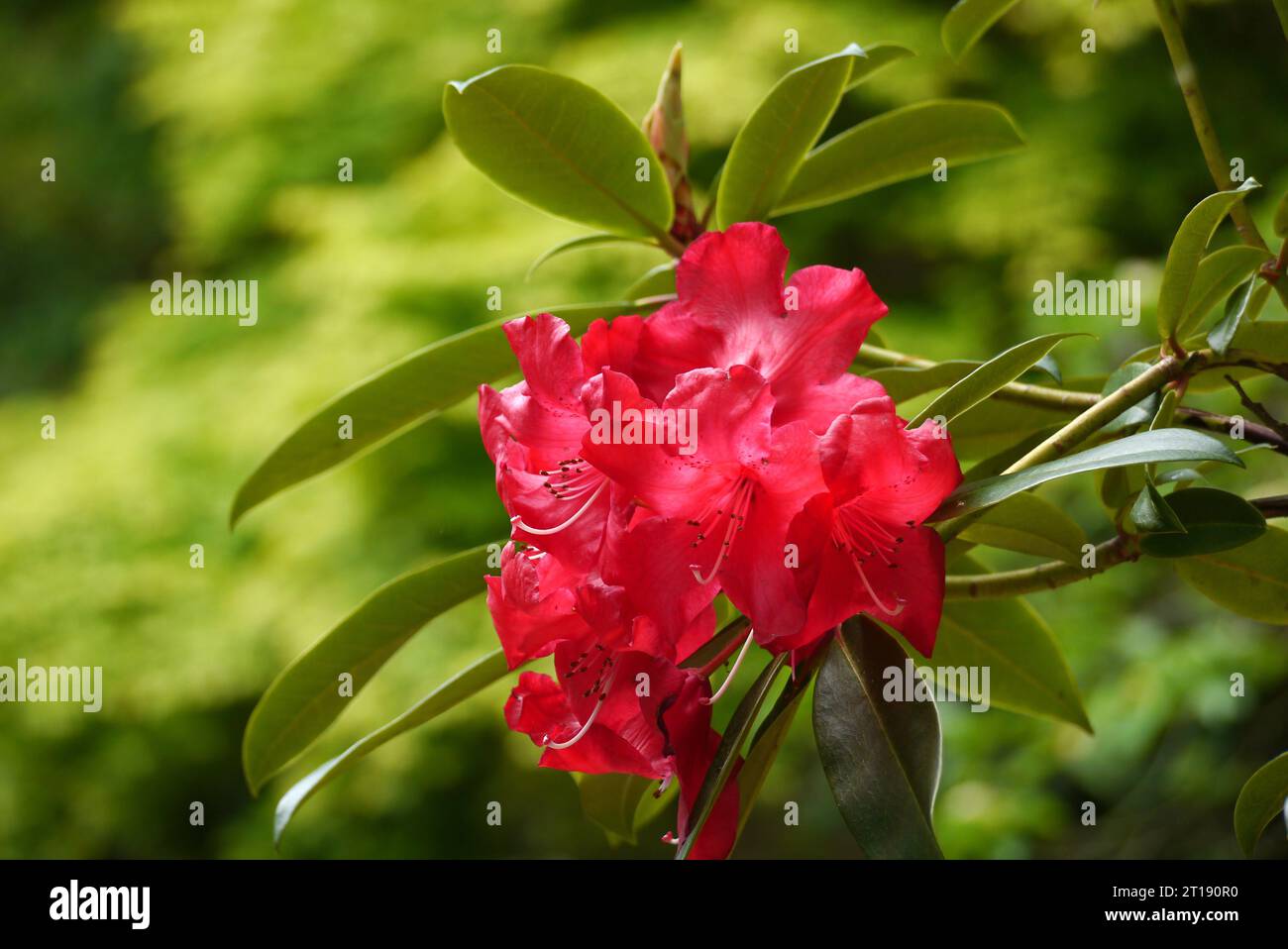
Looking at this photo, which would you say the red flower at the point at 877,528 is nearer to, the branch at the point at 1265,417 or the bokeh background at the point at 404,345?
the branch at the point at 1265,417

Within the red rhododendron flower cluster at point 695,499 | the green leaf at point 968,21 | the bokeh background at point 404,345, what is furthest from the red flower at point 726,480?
the bokeh background at point 404,345

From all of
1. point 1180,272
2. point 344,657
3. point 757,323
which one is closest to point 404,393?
point 344,657

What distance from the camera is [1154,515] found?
415mm

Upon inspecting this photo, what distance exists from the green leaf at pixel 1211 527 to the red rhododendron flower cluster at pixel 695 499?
0.30ft

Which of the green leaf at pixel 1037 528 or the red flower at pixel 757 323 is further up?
the red flower at pixel 757 323

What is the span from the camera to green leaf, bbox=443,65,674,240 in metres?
0.58

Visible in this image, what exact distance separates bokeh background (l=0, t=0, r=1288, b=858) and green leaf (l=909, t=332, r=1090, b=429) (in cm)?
183

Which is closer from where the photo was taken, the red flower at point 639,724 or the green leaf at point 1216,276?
the red flower at point 639,724

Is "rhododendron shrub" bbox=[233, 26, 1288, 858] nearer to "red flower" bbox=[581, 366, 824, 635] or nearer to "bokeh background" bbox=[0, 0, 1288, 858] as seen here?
"red flower" bbox=[581, 366, 824, 635]

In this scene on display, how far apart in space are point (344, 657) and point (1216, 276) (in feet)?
1.49

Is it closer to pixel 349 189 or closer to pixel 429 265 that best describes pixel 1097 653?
pixel 429 265

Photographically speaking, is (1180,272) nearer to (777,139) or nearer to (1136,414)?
(1136,414)

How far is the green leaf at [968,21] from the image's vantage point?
63cm
